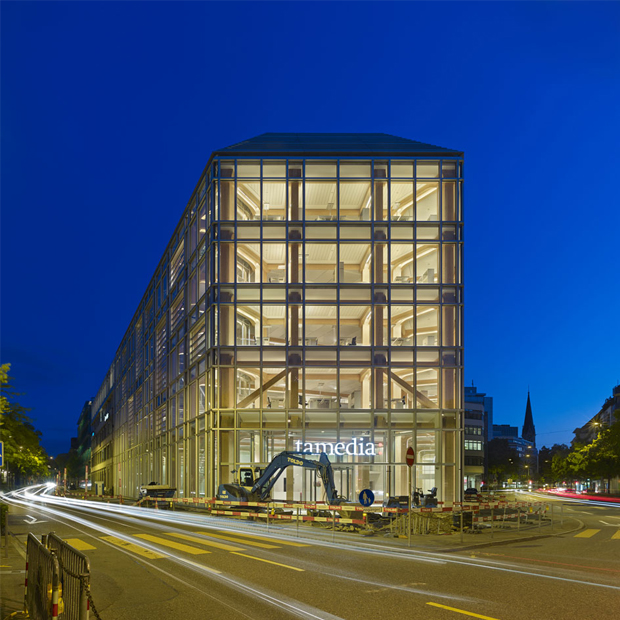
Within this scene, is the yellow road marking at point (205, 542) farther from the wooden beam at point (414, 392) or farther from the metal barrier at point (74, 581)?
the wooden beam at point (414, 392)

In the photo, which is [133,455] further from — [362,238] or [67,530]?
[67,530]

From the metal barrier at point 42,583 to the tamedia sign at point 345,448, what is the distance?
3257 centimetres

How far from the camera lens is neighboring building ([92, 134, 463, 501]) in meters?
43.7

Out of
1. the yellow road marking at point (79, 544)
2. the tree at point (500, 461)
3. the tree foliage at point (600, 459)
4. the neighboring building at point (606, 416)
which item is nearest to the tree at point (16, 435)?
the yellow road marking at point (79, 544)

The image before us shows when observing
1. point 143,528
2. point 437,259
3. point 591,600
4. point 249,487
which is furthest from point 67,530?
point 437,259

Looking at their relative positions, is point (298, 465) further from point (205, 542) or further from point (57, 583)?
point (57, 583)

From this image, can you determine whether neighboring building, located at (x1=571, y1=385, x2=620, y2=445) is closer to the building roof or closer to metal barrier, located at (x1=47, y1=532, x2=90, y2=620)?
the building roof

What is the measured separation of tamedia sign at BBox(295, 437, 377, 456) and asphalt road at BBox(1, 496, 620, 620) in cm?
1976

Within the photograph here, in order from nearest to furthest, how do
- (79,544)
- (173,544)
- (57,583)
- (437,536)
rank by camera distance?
(57,583), (173,544), (79,544), (437,536)

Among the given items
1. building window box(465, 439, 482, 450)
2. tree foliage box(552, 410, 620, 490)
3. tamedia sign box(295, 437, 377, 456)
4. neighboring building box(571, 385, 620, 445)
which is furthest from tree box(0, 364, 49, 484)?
building window box(465, 439, 482, 450)

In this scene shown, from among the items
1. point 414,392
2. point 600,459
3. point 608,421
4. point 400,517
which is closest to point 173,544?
point 400,517

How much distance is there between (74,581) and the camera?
8633mm

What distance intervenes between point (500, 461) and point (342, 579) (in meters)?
159

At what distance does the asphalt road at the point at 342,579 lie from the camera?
37.2 feet
